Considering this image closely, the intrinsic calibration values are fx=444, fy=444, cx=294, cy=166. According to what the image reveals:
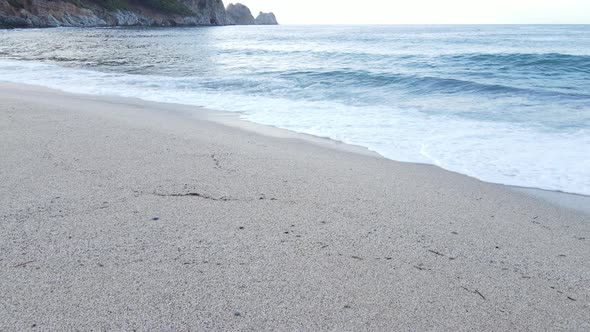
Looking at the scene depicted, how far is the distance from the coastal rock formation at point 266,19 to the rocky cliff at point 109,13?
63596 mm

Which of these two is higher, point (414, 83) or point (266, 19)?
point (266, 19)

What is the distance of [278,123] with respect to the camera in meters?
6.86

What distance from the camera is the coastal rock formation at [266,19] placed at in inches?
6857

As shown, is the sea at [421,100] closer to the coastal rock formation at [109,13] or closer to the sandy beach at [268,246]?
the sandy beach at [268,246]

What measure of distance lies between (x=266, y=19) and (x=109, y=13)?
112943 millimetres

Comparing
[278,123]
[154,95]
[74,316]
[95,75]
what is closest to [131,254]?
[74,316]

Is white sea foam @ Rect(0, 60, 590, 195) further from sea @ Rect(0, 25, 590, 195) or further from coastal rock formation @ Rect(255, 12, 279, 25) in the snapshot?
coastal rock formation @ Rect(255, 12, 279, 25)

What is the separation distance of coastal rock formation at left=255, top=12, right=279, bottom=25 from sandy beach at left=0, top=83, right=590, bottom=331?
175 m

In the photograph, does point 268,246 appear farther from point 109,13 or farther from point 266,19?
point 266,19

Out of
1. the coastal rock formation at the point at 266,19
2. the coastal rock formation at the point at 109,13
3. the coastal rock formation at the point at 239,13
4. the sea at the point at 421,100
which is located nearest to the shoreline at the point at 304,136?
the sea at the point at 421,100

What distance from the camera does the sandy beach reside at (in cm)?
186

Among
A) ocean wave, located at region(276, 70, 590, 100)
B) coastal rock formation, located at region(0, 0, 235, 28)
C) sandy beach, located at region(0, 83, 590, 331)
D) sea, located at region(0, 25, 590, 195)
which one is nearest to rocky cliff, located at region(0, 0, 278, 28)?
coastal rock formation, located at region(0, 0, 235, 28)

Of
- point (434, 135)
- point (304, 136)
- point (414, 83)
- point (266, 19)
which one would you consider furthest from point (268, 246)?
point (266, 19)

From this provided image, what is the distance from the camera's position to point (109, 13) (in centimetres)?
7325
